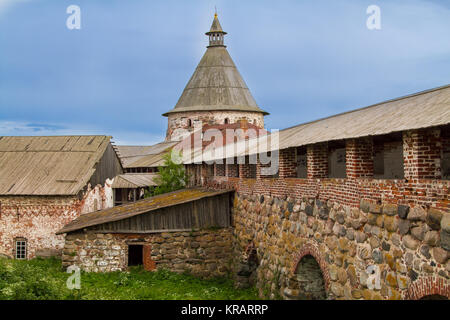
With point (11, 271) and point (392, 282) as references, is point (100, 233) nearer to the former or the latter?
point (11, 271)

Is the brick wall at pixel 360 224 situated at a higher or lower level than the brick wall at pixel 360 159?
lower

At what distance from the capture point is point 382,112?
920 centimetres

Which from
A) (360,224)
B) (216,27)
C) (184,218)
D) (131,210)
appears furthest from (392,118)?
(216,27)

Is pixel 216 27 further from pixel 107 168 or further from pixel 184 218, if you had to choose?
pixel 184 218

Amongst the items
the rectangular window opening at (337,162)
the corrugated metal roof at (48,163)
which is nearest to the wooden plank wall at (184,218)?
the rectangular window opening at (337,162)

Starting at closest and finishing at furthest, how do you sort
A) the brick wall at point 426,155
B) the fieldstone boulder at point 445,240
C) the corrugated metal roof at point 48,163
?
the fieldstone boulder at point 445,240 < the brick wall at point 426,155 < the corrugated metal roof at point 48,163

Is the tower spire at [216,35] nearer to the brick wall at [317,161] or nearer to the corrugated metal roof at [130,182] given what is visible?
the corrugated metal roof at [130,182]

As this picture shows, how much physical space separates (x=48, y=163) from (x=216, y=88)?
2365 cm

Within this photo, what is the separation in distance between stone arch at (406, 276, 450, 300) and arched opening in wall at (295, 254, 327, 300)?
14.9 ft

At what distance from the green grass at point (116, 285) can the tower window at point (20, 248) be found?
5690mm

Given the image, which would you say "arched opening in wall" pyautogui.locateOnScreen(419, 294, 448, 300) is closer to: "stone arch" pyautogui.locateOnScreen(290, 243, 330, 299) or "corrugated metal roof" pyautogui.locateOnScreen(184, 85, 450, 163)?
"corrugated metal roof" pyautogui.locateOnScreen(184, 85, 450, 163)

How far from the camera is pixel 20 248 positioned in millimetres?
23797

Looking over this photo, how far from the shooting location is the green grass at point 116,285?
32.4 ft
